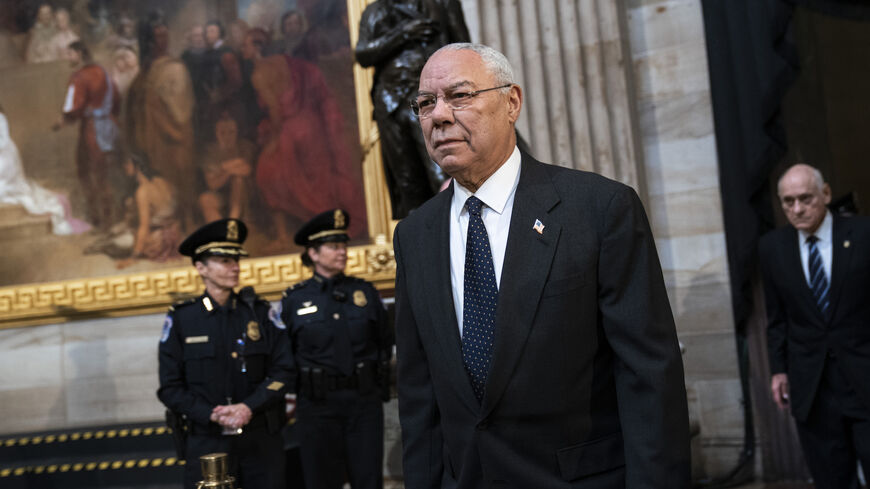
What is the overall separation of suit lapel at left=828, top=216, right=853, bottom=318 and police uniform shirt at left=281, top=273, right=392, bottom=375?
2.70 metres

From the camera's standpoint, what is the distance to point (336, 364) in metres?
5.39

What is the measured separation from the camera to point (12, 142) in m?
8.33

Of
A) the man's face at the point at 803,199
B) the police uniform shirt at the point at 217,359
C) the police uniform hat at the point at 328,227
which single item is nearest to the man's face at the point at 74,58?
the police uniform hat at the point at 328,227

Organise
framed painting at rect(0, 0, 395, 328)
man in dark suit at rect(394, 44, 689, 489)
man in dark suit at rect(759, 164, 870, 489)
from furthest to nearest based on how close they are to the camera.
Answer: framed painting at rect(0, 0, 395, 328) < man in dark suit at rect(759, 164, 870, 489) < man in dark suit at rect(394, 44, 689, 489)

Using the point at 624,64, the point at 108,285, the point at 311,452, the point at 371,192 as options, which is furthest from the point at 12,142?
the point at 624,64

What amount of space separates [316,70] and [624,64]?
278cm

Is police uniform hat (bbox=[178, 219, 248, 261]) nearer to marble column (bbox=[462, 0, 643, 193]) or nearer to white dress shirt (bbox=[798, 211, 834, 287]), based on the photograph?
marble column (bbox=[462, 0, 643, 193])

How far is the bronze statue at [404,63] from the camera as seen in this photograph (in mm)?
5598

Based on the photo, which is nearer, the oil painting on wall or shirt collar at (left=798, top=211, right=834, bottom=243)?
shirt collar at (left=798, top=211, right=834, bottom=243)

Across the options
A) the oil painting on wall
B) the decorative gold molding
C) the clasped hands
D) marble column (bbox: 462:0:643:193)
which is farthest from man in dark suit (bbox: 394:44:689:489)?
the oil painting on wall

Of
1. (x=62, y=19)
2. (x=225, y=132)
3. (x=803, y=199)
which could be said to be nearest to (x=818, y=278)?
(x=803, y=199)

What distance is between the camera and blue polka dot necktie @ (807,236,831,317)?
4.53 meters

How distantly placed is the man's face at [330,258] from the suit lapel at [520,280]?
3.81 m

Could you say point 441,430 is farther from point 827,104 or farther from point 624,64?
point 827,104
